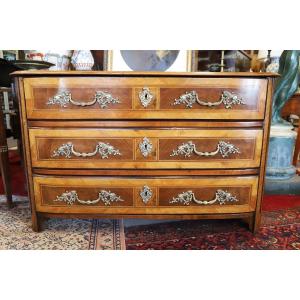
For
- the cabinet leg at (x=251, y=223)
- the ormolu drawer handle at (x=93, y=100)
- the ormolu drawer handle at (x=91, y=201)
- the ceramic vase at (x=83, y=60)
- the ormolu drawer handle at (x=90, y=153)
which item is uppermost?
the ceramic vase at (x=83, y=60)

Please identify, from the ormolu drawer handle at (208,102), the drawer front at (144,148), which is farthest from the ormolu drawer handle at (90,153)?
the ormolu drawer handle at (208,102)

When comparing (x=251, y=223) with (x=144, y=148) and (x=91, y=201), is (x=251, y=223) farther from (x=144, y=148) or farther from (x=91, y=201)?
(x=91, y=201)

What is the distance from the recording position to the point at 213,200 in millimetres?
1252

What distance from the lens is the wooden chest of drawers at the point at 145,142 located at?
114 cm

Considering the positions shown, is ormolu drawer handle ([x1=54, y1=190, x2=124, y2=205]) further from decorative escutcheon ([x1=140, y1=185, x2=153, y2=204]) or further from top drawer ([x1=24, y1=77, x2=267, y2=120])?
top drawer ([x1=24, y1=77, x2=267, y2=120])

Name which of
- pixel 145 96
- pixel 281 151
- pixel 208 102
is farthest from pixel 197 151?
pixel 281 151

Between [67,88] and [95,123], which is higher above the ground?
[67,88]

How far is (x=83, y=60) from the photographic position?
5.11 feet

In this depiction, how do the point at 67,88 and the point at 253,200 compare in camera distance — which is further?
the point at 253,200

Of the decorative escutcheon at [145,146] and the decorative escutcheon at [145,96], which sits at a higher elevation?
the decorative escutcheon at [145,96]

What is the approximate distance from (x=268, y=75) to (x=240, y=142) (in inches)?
12.6

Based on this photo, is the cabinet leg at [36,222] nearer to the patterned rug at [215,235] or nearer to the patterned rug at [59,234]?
the patterned rug at [59,234]
